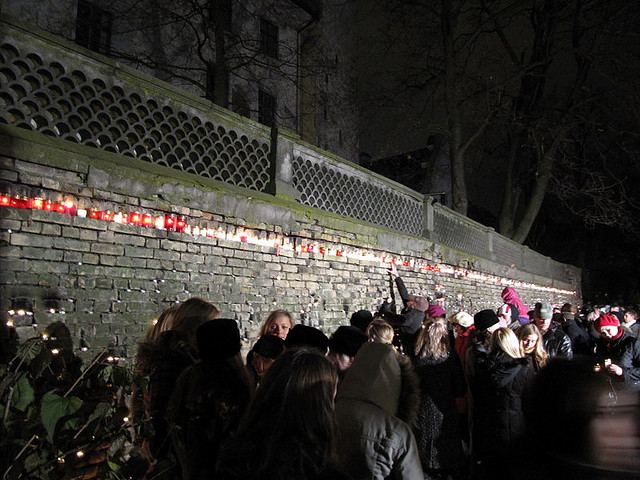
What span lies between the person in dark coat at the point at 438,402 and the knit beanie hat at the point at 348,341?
3.14ft

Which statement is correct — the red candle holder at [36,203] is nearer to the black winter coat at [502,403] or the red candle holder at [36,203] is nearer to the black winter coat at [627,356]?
the black winter coat at [502,403]

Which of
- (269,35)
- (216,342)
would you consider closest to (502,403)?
(216,342)

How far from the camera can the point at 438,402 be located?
421 cm

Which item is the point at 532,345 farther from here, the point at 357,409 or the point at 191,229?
the point at 191,229

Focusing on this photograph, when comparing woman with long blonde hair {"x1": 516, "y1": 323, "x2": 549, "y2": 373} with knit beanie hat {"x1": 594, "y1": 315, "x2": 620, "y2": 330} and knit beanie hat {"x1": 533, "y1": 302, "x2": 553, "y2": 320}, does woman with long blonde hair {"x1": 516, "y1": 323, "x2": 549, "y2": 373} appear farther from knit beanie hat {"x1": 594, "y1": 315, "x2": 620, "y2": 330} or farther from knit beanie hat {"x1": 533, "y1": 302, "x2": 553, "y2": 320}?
knit beanie hat {"x1": 533, "y1": 302, "x2": 553, "y2": 320}

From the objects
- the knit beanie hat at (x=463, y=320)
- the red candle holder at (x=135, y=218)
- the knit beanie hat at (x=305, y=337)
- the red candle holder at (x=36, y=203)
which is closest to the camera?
the knit beanie hat at (x=305, y=337)

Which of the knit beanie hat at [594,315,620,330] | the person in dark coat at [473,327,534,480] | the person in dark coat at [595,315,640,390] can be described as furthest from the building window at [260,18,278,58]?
the person in dark coat at [473,327,534,480]

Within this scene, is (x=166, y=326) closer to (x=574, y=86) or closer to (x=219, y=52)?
(x=219, y=52)

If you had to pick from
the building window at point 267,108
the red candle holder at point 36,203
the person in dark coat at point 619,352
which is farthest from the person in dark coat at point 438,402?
the building window at point 267,108

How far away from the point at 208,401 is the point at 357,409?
2.75 ft

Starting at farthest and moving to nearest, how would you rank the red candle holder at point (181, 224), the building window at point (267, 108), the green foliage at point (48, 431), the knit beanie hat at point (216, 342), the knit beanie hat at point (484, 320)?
1. the building window at point (267, 108)
2. the red candle holder at point (181, 224)
3. the knit beanie hat at point (484, 320)
4. the knit beanie hat at point (216, 342)
5. the green foliage at point (48, 431)

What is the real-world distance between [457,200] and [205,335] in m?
15.2

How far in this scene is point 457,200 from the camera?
54.7 ft

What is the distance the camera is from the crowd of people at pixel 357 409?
1868 mm
